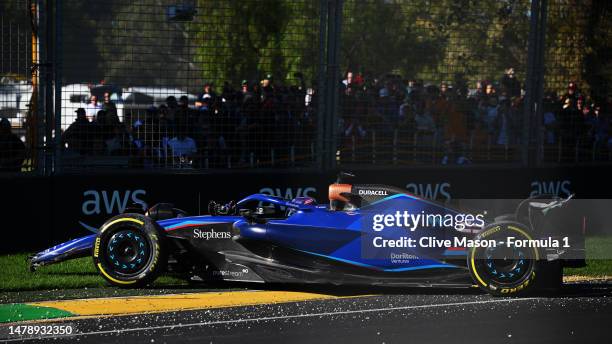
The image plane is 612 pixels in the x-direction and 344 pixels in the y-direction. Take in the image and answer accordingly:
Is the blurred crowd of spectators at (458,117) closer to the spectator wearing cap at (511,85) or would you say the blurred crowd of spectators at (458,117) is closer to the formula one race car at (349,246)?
the spectator wearing cap at (511,85)

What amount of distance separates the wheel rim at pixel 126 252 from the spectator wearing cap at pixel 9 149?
2451mm

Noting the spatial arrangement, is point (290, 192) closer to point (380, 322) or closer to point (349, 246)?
point (349, 246)

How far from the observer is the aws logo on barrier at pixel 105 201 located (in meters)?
11.5

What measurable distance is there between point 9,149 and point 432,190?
576cm

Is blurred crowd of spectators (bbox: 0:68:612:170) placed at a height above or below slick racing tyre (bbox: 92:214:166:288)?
above

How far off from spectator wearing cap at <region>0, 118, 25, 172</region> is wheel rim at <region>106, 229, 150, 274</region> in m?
2.45

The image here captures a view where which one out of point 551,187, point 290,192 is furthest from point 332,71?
point 551,187

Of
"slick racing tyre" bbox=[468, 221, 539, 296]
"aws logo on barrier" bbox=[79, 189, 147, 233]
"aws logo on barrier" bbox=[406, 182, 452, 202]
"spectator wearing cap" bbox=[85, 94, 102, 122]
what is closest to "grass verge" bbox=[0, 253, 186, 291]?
"aws logo on barrier" bbox=[79, 189, 147, 233]

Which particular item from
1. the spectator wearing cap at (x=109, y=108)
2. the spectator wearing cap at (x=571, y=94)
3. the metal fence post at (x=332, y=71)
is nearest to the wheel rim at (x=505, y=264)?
the metal fence post at (x=332, y=71)

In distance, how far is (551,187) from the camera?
555 inches

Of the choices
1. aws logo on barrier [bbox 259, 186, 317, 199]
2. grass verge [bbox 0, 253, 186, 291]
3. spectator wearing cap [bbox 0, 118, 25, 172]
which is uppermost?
spectator wearing cap [bbox 0, 118, 25, 172]

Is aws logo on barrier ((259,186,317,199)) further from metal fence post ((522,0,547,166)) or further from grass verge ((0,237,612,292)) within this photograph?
metal fence post ((522,0,547,166))

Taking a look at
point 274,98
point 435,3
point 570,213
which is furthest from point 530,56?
point 570,213

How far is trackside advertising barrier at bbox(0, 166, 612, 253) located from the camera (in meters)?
11.2
